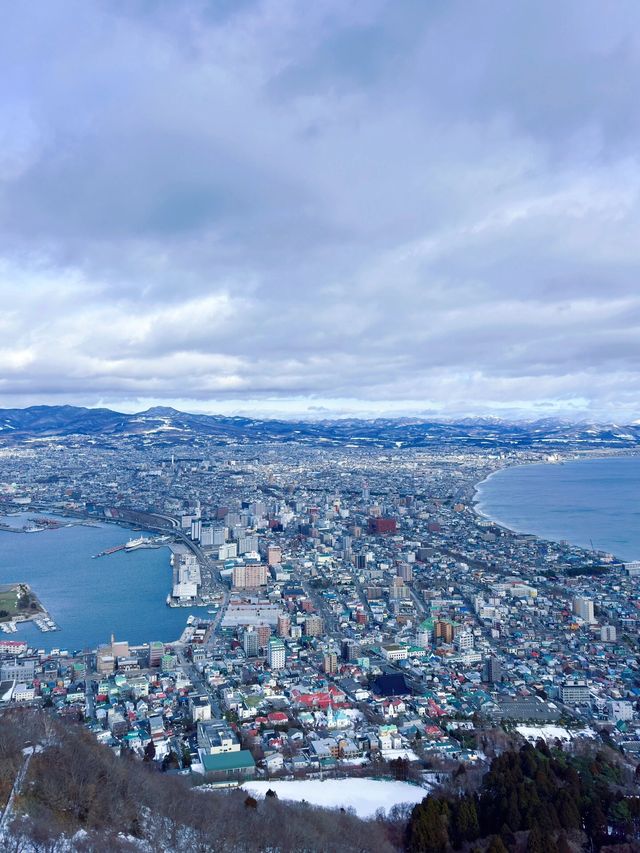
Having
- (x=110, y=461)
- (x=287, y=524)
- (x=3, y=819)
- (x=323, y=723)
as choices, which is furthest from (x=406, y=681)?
(x=110, y=461)

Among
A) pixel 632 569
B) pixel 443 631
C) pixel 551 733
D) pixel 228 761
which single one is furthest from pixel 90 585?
pixel 632 569

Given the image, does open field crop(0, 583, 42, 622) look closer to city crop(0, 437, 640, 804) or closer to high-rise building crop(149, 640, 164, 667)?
city crop(0, 437, 640, 804)

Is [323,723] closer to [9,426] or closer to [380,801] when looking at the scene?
[380,801]

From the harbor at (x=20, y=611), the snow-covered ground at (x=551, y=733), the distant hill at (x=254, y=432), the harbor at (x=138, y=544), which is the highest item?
the distant hill at (x=254, y=432)

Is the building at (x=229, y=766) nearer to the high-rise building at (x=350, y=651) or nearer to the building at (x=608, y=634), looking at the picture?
the high-rise building at (x=350, y=651)

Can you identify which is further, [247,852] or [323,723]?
[323,723]

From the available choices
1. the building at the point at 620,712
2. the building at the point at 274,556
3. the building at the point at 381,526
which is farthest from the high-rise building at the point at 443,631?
the building at the point at 381,526

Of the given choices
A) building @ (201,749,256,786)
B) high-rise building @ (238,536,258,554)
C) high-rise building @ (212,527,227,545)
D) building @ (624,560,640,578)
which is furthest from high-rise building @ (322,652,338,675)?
high-rise building @ (212,527,227,545)
